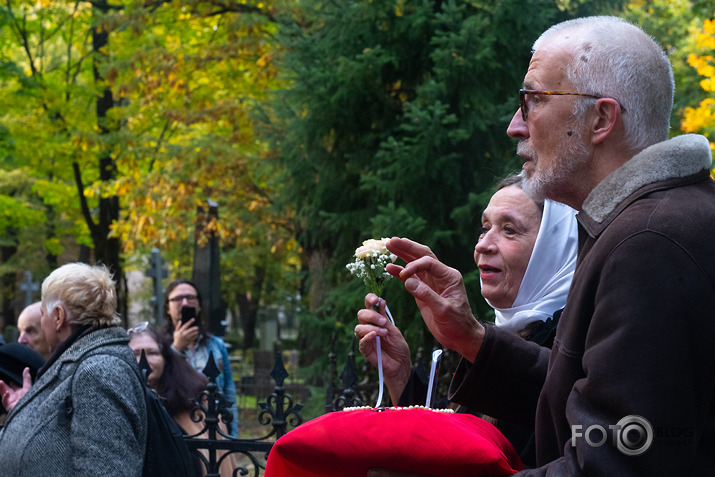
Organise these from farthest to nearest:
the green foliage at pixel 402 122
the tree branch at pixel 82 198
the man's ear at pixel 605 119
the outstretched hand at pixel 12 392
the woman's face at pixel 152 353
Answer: the tree branch at pixel 82 198 → the green foliage at pixel 402 122 → the woman's face at pixel 152 353 → the outstretched hand at pixel 12 392 → the man's ear at pixel 605 119

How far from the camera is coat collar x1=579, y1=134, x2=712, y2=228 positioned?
61.7 inches

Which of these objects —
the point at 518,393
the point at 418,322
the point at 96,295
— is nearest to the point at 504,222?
the point at 518,393

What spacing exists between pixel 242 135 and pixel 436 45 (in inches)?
299

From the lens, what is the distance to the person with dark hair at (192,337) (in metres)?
6.34

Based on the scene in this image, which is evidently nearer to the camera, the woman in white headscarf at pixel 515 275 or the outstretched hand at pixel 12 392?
the woman in white headscarf at pixel 515 275

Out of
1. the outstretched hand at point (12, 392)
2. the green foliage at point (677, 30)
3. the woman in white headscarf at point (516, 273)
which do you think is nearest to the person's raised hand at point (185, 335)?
the outstretched hand at point (12, 392)

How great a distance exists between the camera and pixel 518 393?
217cm

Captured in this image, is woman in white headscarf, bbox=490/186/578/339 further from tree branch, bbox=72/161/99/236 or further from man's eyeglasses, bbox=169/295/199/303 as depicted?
tree branch, bbox=72/161/99/236

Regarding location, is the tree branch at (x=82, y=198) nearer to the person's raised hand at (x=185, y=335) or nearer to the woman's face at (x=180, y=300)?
the woman's face at (x=180, y=300)

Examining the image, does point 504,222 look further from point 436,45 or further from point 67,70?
point 67,70

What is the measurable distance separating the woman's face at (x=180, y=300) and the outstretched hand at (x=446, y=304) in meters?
4.64

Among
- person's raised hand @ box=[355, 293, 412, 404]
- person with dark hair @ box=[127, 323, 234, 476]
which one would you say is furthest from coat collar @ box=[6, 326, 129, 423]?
person's raised hand @ box=[355, 293, 412, 404]

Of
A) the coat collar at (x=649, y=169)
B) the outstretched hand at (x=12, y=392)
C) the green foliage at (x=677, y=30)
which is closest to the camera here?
the coat collar at (x=649, y=169)

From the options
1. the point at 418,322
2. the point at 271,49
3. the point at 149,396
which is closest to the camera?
the point at 149,396
